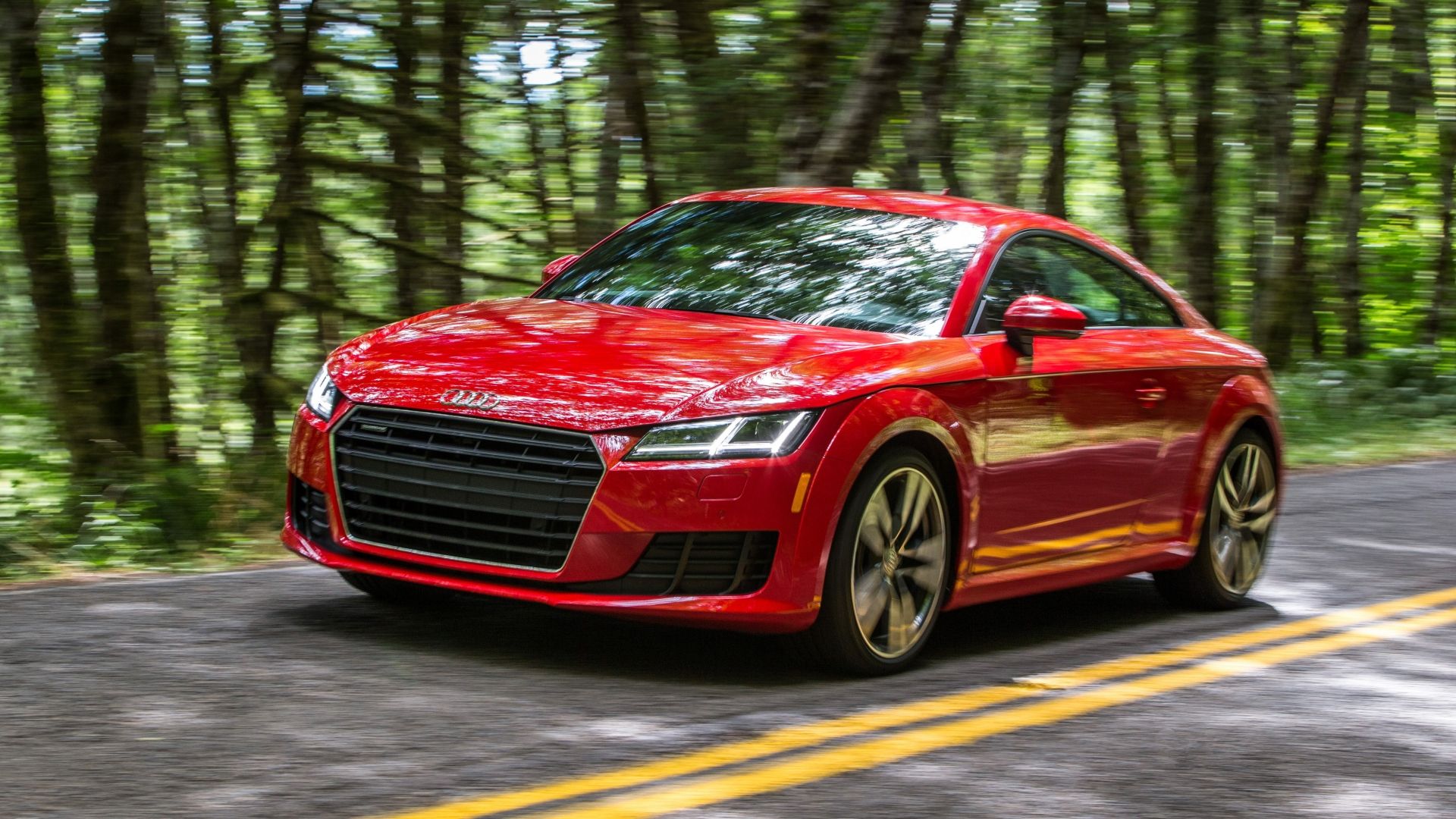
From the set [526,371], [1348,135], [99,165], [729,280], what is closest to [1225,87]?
[1348,135]

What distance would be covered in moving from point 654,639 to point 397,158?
7.07 m

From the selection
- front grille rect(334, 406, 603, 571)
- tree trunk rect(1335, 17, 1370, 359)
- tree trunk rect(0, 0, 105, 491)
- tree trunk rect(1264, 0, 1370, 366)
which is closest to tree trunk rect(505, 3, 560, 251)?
tree trunk rect(0, 0, 105, 491)

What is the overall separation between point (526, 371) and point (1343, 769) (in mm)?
2538

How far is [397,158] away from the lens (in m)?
12.5

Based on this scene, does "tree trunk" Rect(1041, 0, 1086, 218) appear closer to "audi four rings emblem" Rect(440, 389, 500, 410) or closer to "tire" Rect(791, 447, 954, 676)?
"tire" Rect(791, 447, 954, 676)

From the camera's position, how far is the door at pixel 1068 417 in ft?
20.5

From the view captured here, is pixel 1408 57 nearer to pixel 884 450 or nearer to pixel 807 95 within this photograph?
pixel 807 95

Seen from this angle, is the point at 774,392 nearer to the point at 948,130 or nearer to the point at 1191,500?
the point at 1191,500

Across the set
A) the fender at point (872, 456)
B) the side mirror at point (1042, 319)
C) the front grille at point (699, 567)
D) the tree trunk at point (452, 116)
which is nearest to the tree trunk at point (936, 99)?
the tree trunk at point (452, 116)

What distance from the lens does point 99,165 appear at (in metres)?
10.3

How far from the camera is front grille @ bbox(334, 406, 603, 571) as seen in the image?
5.33 m

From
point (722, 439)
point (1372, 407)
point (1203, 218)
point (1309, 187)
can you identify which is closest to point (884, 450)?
point (722, 439)

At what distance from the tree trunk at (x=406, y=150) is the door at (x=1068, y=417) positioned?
5937mm

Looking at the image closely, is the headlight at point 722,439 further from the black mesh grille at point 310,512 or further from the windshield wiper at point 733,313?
the black mesh grille at point 310,512
